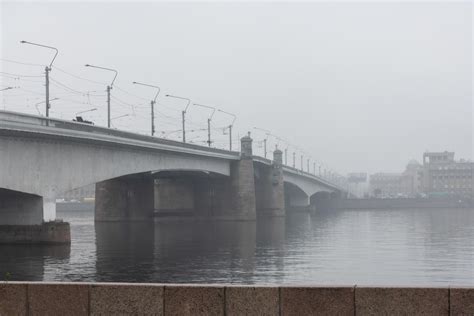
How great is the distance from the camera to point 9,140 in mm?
44281

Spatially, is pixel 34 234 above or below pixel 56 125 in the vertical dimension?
below

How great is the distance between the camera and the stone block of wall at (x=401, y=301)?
11.5m

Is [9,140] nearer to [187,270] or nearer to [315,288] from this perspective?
[187,270]

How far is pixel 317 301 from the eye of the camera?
11.8 meters

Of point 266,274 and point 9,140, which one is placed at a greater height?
point 9,140

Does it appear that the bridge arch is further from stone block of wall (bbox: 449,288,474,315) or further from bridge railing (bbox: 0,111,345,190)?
stone block of wall (bbox: 449,288,474,315)

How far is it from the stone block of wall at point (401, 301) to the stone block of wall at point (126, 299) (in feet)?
12.2

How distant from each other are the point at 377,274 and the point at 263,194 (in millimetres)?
83229

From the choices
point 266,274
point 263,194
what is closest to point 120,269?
point 266,274

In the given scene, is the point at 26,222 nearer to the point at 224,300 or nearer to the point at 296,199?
the point at 224,300

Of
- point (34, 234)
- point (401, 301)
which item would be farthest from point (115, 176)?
point (401, 301)

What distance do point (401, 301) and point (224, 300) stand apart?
3187 mm

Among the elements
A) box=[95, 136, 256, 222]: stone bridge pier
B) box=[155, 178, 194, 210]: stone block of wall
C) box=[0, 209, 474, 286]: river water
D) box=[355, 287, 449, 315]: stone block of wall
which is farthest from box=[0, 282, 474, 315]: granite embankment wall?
box=[155, 178, 194, 210]: stone block of wall

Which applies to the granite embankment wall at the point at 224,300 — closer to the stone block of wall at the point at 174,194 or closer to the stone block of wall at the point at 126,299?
the stone block of wall at the point at 126,299
